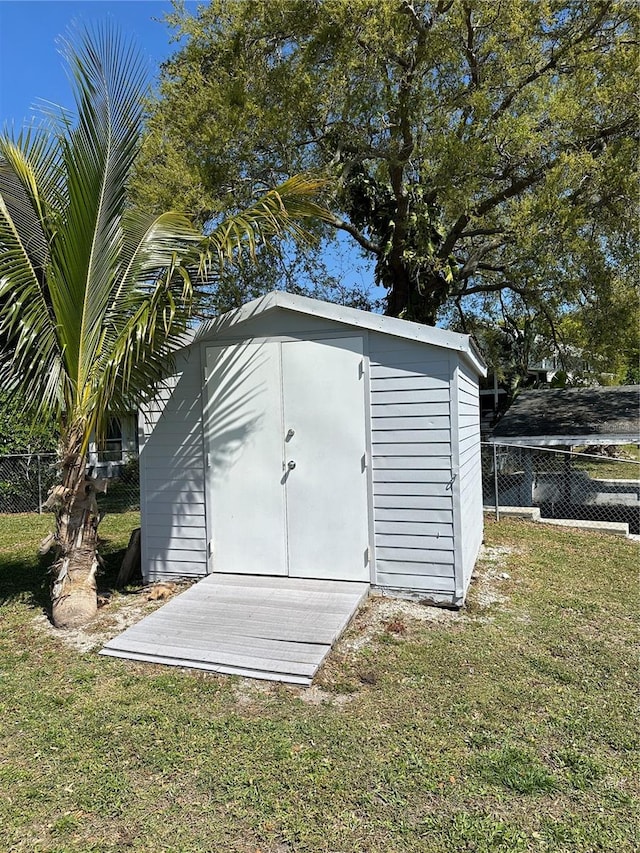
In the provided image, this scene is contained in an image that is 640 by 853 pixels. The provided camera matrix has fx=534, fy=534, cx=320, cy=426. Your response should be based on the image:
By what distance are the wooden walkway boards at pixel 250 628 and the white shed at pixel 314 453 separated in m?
0.28

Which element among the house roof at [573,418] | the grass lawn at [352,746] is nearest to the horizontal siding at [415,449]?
the grass lawn at [352,746]

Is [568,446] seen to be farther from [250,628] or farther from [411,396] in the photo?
[250,628]

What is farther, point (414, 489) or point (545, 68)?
point (545, 68)

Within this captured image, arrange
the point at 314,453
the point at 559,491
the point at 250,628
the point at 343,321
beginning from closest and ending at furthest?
the point at 250,628 < the point at 343,321 < the point at 314,453 < the point at 559,491

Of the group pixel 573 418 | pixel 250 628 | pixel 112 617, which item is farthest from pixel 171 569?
pixel 573 418

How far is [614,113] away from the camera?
836 centimetres

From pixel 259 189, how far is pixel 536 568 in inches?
313

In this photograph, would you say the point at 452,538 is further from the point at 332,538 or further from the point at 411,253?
the point at 411,253

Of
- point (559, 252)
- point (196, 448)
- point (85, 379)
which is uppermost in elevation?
point (559, 252)

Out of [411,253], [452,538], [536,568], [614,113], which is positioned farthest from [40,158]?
[614,113]

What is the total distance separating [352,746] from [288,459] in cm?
269

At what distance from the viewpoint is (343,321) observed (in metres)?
4.78

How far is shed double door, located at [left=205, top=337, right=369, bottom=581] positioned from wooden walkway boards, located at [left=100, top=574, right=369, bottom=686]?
0.91 ft

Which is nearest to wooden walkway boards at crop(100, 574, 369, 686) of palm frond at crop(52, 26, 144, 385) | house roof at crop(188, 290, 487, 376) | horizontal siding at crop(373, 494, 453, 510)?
horizontal siding at crop(373, 494, 453, 510)
